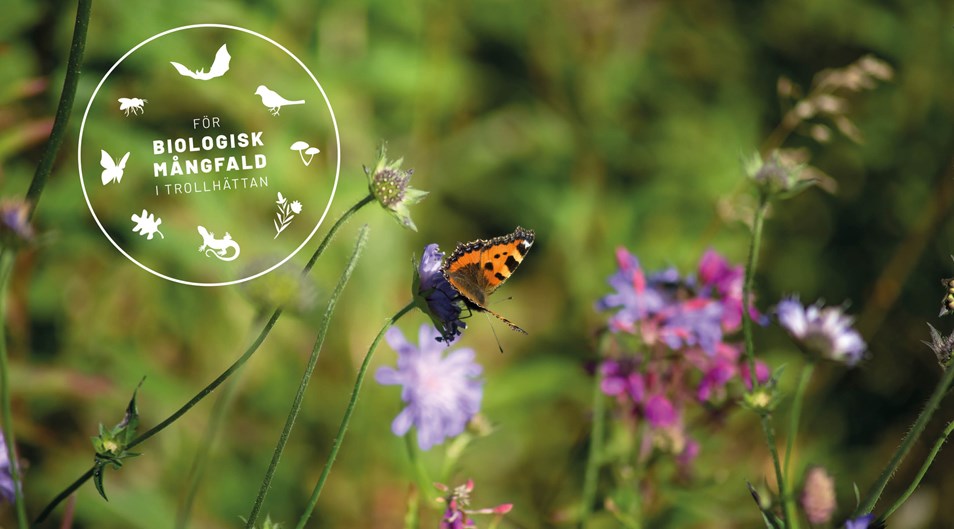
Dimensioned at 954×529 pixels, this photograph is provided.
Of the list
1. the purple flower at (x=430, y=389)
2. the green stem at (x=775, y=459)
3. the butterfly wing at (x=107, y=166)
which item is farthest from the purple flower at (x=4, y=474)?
the green stem at (x=775, y=459)

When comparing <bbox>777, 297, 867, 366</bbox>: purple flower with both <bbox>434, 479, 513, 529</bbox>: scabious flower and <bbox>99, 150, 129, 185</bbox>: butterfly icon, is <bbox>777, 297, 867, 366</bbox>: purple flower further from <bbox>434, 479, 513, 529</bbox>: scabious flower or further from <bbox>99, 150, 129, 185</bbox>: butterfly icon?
<bbox>99, 150, 129, 185</bbox>: butterfly icon

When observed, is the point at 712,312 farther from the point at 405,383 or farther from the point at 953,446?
the point at 953,446

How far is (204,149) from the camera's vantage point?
0.80 meters

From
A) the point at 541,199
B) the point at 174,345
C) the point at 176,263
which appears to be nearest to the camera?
the point at 176,263

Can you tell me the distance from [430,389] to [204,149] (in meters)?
0.30

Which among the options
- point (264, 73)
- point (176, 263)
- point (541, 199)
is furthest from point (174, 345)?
point (541, 199)

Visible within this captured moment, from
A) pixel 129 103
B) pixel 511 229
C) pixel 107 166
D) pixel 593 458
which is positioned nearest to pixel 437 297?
pixel 593 458

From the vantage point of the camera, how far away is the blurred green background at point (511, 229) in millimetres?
1126

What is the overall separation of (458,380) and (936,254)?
1146 mm


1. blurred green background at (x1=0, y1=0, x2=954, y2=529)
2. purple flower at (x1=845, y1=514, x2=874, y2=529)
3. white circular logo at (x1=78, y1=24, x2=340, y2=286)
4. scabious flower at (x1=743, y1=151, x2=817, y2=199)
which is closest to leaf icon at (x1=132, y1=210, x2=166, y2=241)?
white circular logo at (x1=78, y1=24, x2=340, y2=286)

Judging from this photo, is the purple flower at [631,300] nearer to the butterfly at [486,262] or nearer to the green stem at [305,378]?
the butterfly at [486,262]

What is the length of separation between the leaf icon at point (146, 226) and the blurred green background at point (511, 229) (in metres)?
0.12

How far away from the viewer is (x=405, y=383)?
0.70 meters

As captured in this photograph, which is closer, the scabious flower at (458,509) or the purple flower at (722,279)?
the scabious flower at (458,509)
